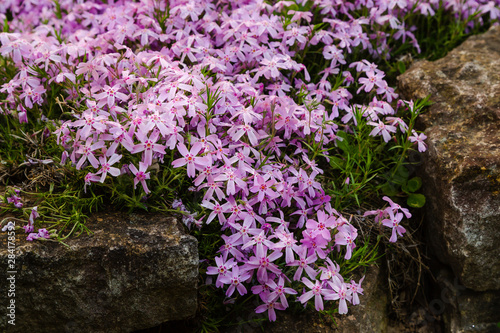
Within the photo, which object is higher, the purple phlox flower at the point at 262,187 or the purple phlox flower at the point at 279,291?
the purple phlox flower at the point at 262,187

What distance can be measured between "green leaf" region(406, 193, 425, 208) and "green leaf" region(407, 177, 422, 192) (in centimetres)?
4

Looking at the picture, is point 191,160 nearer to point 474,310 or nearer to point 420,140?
point 420,140

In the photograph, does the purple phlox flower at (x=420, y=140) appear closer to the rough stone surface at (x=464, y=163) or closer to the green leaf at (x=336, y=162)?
the rough stone surface at (x=464, y=163)

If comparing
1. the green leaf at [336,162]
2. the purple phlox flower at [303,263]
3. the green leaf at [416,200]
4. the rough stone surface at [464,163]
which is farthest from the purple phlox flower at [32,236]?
the rough stone surface at [464,163]

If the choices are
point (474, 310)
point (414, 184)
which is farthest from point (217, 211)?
point (474, 310)

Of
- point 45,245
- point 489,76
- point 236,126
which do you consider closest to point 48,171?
point 45,245

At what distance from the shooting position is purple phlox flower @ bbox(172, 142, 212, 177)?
2.36 meters

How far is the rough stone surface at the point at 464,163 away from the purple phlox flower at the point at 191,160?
1.42 m

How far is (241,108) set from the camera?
2.69 m

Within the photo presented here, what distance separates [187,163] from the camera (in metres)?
2.37

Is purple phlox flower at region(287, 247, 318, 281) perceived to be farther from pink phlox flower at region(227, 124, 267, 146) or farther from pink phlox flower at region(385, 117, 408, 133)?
pink phlox flower at region(385, 117, 408, 133)

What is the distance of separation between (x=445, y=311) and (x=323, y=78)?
5.72ft

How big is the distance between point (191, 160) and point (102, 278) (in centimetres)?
73

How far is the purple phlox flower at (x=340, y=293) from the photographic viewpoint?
90.7 inches
